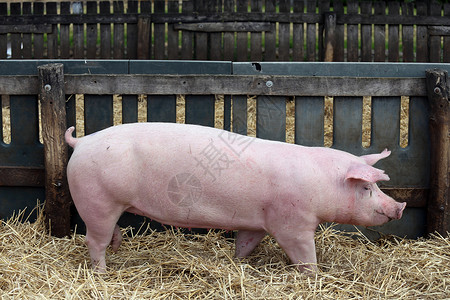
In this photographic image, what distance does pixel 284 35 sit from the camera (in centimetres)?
996

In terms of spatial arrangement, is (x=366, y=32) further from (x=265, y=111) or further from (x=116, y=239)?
(x=116, y=239)

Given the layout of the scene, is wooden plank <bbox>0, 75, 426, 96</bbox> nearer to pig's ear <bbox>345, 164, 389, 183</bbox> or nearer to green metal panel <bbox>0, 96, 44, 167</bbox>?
green metal panel <bbox>0, 96, 44, 167</bbox>

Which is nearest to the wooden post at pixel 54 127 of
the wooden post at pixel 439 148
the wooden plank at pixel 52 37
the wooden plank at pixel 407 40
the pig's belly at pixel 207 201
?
the pig's belly at pixel 207 201

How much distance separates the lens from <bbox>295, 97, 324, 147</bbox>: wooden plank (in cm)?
445

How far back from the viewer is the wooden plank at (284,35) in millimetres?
9936

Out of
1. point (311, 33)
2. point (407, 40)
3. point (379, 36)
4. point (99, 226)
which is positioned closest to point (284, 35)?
point (311, 33)

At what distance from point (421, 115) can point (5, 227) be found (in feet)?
9.36

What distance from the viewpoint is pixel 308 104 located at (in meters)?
4.46

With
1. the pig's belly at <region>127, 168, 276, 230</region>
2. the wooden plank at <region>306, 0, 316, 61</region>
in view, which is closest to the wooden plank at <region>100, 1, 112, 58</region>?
the wooden plank at <region>306, 0, 316, 61</region>

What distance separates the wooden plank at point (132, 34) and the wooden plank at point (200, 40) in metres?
0.89

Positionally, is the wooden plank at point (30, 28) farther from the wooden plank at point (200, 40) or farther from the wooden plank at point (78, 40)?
the wooden plank at point (200, 40)

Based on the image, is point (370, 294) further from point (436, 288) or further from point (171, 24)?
point (171, 24)

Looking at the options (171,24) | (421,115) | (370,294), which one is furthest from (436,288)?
(171,24)

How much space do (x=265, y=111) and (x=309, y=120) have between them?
0.98 ft
